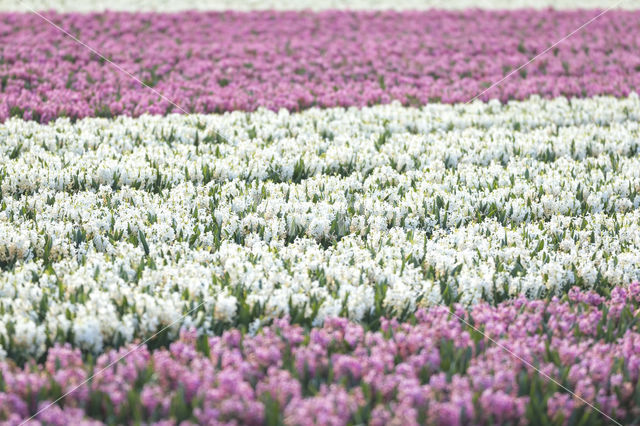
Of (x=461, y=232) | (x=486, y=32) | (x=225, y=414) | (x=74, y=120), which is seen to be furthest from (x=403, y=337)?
(x=486, y=32)

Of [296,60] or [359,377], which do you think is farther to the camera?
[296,60]

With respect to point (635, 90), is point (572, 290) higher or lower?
lower

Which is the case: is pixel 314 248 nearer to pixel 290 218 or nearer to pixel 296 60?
pixel 290 218

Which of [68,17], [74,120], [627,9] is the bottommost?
[74,120]

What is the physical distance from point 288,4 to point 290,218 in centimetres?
1593

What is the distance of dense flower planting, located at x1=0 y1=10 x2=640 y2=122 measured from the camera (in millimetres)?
10945

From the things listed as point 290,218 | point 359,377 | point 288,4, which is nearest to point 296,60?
point 288,4

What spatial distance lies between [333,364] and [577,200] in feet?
12.8

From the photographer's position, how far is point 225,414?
3152 millimetres

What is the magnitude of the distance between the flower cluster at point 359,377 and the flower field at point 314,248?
0.04 ft

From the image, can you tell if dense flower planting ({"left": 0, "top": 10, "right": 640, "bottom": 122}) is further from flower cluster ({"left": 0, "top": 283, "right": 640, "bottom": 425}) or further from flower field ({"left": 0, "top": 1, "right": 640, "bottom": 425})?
flower cluster ({"left": 0, "top": 283, "right": 640, "bottom": 425})

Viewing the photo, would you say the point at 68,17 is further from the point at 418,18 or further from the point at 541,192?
the point at 541,192

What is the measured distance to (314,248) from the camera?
17.0 ft

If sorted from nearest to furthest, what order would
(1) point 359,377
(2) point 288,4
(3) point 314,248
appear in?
1. (1) point 359,377
2. (3) point 314,248
3. (2) point 288,4
